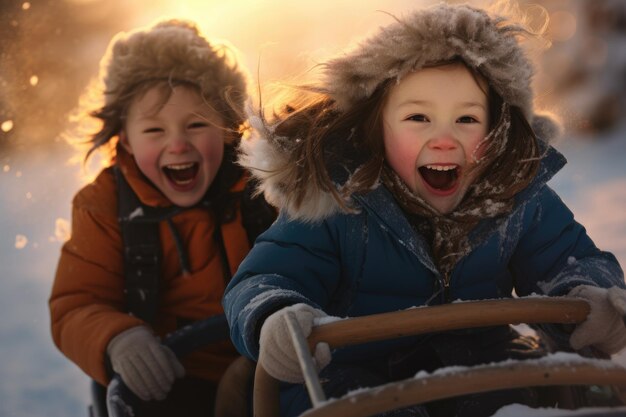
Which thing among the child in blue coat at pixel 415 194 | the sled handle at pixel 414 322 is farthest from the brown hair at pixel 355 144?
the sled handle at pixel 414 322

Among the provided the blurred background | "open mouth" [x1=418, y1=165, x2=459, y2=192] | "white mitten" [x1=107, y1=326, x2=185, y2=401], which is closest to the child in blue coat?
"open mouth" [x1=418, y1=165, x2=459, y2=192]

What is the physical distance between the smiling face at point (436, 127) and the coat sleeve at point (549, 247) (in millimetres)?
194

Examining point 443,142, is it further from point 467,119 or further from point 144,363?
point 144,363

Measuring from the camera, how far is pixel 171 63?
2.05m

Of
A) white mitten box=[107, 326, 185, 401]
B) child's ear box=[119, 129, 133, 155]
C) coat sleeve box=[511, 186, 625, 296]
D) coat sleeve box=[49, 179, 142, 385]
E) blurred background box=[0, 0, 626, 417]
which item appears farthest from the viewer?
blurred background box=[0, 0, 626, 417]

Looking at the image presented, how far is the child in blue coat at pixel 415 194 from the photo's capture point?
1.44 metres

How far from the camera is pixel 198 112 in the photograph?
6.58 ft

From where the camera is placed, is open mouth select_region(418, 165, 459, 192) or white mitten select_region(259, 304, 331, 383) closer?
white mitten select_region(259, 304, 331, 383)

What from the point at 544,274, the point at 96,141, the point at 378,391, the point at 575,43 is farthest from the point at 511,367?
the point at 575,43

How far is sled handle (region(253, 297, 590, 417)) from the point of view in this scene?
3.65ft

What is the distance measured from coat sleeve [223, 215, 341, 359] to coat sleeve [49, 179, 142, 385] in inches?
20.3

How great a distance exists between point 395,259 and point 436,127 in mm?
250

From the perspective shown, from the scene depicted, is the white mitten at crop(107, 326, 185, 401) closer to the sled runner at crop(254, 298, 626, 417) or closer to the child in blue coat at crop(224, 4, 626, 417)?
the child in blue coat at crop(224, 4, 626, 417)

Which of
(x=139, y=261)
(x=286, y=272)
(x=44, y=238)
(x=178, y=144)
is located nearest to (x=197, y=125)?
(x=178, y=144)
